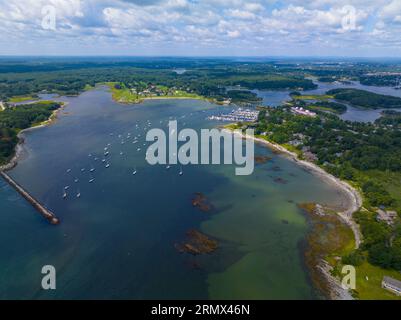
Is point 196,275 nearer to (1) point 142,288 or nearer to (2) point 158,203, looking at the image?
(1) point 142,288

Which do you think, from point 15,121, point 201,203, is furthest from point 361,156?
point 15,121

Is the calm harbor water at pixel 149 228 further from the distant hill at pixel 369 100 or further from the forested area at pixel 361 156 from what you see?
the distant hill at pixel 369 100

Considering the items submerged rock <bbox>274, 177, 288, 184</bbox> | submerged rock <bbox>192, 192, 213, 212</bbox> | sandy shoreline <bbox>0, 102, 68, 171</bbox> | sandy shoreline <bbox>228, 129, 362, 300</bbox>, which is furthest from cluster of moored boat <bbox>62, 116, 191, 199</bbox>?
sandy shoreline <bbox>228, 129, 362, 300</bbox>

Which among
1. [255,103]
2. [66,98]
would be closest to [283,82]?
[255,103]

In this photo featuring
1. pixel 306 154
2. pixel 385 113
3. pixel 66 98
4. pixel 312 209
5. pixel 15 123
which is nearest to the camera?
pixel 312 209

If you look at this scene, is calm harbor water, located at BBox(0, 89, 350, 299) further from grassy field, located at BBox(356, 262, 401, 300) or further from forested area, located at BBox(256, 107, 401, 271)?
forested area, located at BBox(256, 107, 401, 271)
